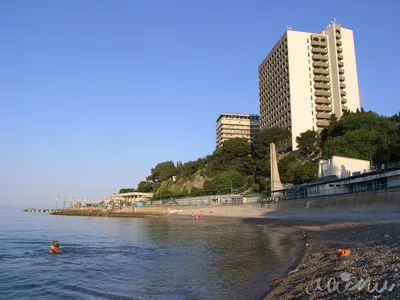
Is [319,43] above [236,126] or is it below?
above

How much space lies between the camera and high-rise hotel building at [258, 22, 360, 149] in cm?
10425

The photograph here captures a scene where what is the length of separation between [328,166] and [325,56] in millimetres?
61200

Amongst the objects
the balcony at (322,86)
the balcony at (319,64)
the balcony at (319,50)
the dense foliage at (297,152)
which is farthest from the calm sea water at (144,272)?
the balcony at (319,50)

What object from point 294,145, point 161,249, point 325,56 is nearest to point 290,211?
point 161,249

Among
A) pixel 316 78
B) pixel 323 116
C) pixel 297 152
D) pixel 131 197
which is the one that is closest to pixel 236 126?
pixel 131 197

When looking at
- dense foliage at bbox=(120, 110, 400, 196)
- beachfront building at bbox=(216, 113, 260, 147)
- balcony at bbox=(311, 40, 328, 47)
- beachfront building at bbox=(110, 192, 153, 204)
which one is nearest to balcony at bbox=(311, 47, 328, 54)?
balcony at bbox=(311, 40, 328, 47)

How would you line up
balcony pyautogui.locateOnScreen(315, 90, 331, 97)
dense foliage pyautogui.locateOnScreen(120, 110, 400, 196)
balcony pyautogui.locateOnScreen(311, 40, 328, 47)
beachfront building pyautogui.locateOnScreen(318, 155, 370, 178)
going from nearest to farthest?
beachfront building pyautogui.locateOnScreen(318, 155, 370, 178) → dense foliage pyautogui.locateOnScreen(120, 110, 400, 196) → balcony pyautogui.locateOnScreen(315, 90, 331, 97) → balcony pyautogui.locateOnScreen(311, 40, 328, 47)

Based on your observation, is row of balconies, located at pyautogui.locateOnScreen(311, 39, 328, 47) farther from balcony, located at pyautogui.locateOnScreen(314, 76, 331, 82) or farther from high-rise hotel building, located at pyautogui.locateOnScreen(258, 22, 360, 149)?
balcony, located at pyautogui.locateOnScreen(314, 76, 331, 82)

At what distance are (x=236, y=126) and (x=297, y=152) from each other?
86.6 meters

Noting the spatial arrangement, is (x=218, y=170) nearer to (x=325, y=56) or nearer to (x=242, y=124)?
(x=325, y=56)

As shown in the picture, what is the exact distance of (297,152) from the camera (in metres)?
94.2

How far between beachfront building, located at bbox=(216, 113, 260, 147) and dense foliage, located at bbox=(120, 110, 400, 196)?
41113 mm

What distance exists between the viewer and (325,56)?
109 meters

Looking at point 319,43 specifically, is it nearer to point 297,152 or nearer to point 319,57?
point 319,57
